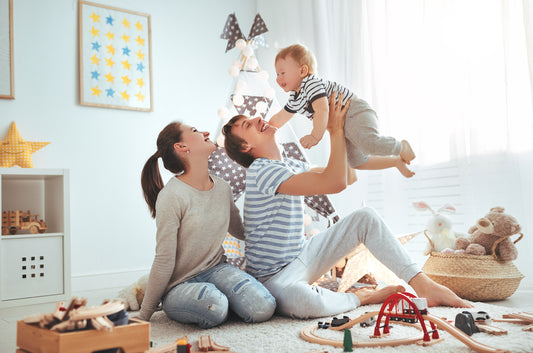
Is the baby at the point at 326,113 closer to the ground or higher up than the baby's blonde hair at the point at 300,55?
closer to the ground

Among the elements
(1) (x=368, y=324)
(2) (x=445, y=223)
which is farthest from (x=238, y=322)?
(2) (x=445, y=223)

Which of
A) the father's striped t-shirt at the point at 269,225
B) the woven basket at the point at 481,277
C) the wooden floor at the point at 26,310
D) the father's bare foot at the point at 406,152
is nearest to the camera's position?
the wooden floor at the point at 26,310

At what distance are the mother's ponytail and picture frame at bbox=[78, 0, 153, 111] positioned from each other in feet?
4.18

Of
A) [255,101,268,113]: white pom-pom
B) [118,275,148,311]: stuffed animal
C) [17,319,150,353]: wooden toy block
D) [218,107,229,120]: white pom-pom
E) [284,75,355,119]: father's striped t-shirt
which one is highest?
[255,101,268,113]: white pom-pom

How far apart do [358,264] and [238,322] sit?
22.3 inches

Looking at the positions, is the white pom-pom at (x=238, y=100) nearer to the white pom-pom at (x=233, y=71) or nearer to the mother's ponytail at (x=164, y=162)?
the white pom-pom at (x=233, y=71)

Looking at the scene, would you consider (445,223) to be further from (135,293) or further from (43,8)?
(43,8)

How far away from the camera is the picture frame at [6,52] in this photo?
102 inches

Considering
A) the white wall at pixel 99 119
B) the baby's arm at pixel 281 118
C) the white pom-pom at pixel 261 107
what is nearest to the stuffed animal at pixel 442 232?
the baby's arm at pixel 281 118

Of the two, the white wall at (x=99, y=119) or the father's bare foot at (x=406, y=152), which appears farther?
the white wall at (x=99, y=119)

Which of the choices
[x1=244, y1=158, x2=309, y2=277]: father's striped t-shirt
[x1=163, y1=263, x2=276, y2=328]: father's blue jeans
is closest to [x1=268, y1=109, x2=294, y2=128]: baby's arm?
[x1=244, y1=158, x2=309, y2=277]: father's striped t-shirt

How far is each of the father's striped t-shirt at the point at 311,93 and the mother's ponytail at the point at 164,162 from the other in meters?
0.46

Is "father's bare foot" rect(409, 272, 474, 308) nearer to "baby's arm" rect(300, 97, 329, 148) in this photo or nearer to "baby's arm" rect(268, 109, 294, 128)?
"baby's arm" rect(300, 97, 329, 148)

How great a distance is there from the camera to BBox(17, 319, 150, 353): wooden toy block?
2.95ft
